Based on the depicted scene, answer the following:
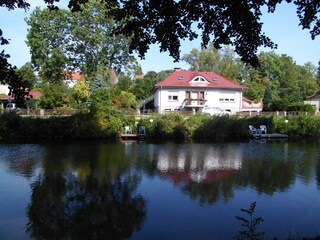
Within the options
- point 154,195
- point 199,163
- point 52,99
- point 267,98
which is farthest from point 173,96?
point 154,195

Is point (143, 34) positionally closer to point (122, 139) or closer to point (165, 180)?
point (165, 180)

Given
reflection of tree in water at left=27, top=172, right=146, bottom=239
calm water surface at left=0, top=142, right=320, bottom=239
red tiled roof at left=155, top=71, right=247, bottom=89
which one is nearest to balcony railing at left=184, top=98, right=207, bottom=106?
red tiled roof at left=155, top=71, right=247, bottom=89

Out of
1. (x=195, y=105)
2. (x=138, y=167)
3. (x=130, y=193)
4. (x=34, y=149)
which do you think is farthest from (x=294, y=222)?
(x=195, y=105)

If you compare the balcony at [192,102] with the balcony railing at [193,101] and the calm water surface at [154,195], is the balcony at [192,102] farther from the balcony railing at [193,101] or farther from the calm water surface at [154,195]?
the calm water surface at [154,195]

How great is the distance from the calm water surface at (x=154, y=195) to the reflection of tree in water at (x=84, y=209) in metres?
0.03

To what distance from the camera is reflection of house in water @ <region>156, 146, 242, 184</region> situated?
16.3m

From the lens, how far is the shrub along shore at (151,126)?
110 feet

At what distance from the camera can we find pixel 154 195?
13.0m

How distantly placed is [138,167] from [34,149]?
10.9 meters

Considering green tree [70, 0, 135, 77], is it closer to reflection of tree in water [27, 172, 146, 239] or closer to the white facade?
the white facade

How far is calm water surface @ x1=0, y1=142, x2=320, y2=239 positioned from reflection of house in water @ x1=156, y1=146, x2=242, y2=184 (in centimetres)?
5

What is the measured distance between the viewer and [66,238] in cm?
870

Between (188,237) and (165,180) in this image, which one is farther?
(165,180)

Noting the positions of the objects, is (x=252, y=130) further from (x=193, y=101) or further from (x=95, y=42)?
(x=95, y=42)
